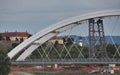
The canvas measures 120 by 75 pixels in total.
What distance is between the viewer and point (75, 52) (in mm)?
132375

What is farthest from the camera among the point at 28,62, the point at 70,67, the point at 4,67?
the point at 70,67

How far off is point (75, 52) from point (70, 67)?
13193 millimetres

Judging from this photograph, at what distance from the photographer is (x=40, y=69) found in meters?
114

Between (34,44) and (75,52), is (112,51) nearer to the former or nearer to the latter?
(75,52)

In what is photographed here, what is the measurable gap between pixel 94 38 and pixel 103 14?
7.53 m

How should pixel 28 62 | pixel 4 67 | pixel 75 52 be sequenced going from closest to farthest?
pixel 4 67 < pixel 28 62 < pixel 75 52

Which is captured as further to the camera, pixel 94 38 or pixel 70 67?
pixel 70 67

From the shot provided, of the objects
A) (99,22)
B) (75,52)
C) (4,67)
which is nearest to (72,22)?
(99,22)

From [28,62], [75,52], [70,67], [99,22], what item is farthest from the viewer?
[75,52]

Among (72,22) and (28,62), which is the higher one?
(72,22)

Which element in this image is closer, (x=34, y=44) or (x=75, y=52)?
(x=34, y=44)

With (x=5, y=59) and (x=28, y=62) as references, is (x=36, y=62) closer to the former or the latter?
(x=28, y=62)

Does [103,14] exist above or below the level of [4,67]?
above

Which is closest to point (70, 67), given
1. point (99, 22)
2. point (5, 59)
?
point (99, 22)
